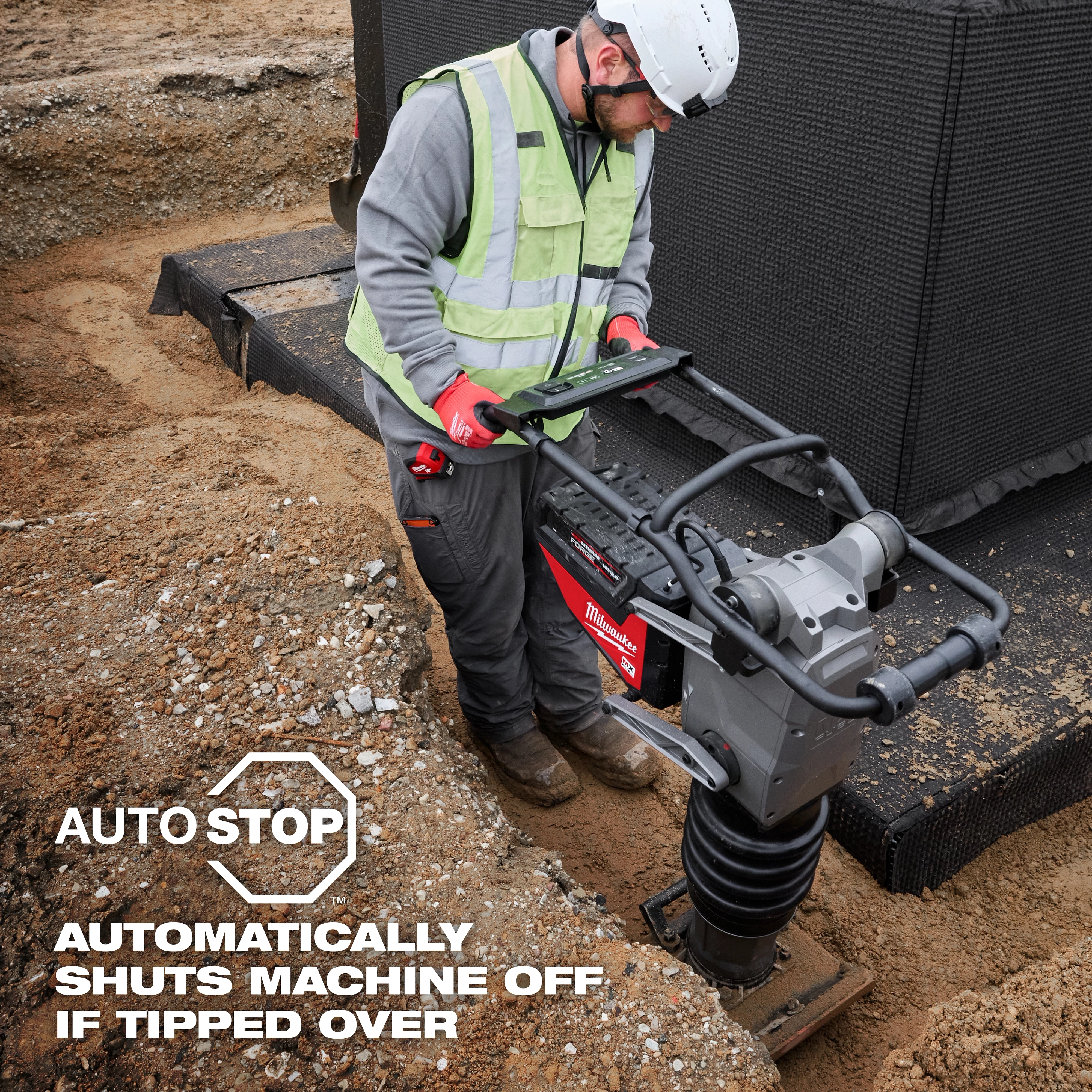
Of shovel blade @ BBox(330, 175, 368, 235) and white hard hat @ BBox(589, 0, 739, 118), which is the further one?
shovel blade @ BBox(330, 175, 368, 235)

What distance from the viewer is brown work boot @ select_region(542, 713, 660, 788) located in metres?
2.85

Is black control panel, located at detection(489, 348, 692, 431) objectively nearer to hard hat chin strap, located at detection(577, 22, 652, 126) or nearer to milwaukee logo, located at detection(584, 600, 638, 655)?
milwaukee logo, located at detection(584, 600, 638, 655)

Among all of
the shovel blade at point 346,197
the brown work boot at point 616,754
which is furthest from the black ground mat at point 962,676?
the shovel blade at point 346,197

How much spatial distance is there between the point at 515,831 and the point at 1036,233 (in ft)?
7.44

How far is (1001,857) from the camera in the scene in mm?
2688

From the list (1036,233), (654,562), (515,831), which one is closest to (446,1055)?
(515,831)

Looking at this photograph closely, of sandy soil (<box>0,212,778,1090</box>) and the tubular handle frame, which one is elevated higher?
the tubular handle frame

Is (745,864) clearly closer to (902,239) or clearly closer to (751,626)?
(751,626)

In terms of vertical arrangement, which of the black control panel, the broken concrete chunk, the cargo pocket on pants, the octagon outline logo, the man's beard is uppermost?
the man's beard

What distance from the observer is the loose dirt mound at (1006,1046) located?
5.81 feet

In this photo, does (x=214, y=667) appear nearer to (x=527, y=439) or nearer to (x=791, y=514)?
(x=527, y=439)

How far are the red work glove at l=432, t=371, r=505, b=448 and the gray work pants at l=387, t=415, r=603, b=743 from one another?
349 millimetres

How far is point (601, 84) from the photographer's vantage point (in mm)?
1973

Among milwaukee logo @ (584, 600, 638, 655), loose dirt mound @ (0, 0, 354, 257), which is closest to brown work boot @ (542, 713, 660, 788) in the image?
milwaukee logo @ (584, 600, 638, 655)
